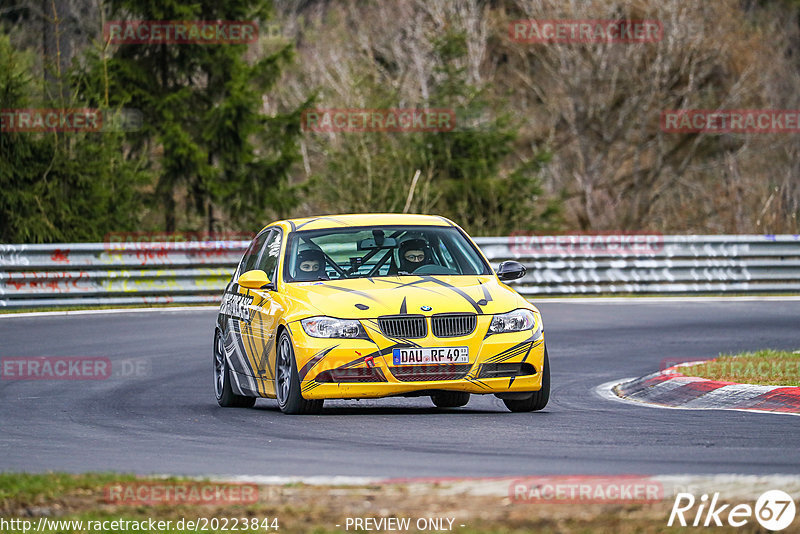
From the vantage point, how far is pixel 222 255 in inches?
1008

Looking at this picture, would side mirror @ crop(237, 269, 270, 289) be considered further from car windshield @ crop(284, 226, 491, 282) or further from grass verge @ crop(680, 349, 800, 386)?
grass verge @ crop(680, 349, 800, 386)

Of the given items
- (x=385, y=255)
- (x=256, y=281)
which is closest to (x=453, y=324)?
(x=385, y=255)

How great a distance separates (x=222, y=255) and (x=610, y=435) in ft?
55.2

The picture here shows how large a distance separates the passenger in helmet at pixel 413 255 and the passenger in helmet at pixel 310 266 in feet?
2.13

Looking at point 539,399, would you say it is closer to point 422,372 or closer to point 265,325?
point 422,372

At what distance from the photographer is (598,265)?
88.3 ft

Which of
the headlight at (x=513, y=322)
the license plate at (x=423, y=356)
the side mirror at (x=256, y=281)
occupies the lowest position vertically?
the license plate at (x=423, y=356)

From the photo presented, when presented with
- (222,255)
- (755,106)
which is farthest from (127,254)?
(755,106)

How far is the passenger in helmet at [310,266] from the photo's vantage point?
38.6ft

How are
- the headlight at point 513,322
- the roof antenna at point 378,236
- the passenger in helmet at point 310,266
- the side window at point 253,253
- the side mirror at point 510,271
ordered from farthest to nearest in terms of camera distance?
1. the side window at point 253,253
2. the roof antenna at point 378,236
3. the side mirror at point 510,271
4. the passenger in helmet at point 310,266
5. the headlight at point 513,322

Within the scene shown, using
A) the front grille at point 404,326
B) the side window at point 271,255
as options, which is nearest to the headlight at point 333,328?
the front grille at point 404,326

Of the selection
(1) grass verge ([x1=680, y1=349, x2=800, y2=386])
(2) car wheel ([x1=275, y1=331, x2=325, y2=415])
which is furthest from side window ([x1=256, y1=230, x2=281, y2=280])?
(1) grass verge ([x1=680, y1=349, x2=800, y2=386])

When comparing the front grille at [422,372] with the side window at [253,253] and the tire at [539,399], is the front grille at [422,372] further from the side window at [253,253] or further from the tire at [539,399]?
the side window at [253,253]

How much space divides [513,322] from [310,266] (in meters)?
1.80
